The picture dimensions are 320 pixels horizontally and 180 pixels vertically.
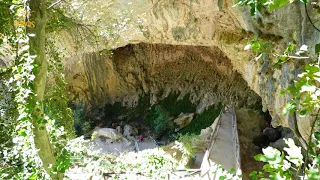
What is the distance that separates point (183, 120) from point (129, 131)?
6.83 feet

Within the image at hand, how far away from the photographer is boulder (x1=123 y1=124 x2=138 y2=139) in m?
11.2

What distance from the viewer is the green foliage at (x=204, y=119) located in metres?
10.2

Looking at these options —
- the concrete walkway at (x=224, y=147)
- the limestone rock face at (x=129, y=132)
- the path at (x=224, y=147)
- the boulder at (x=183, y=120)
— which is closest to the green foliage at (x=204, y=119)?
the boulder at (x=183, y=120)

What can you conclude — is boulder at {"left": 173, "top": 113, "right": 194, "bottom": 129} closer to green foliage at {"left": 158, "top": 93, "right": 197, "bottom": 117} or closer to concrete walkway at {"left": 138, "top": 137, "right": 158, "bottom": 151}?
green foliage at {"left": 158, "top": 93, "right": 197, "bottom": 117}

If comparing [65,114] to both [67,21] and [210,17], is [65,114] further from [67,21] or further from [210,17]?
[210,17]

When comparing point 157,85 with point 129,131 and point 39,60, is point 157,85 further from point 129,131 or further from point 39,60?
point 39,60

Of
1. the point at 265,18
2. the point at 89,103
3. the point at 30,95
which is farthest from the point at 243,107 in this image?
the point at 30,95

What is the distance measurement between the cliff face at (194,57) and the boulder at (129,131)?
1.68m

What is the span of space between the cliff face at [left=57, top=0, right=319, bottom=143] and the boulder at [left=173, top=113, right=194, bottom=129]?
0.81m

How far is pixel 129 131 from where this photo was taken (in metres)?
11.4

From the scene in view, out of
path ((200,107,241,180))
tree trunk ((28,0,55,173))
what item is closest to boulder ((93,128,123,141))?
path ((200,107,241,180))

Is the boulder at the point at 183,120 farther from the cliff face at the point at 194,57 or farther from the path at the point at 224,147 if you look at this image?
the path at the point at 224,147

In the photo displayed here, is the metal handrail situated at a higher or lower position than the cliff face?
lower

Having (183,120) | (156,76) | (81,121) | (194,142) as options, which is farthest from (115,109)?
(194,142)
